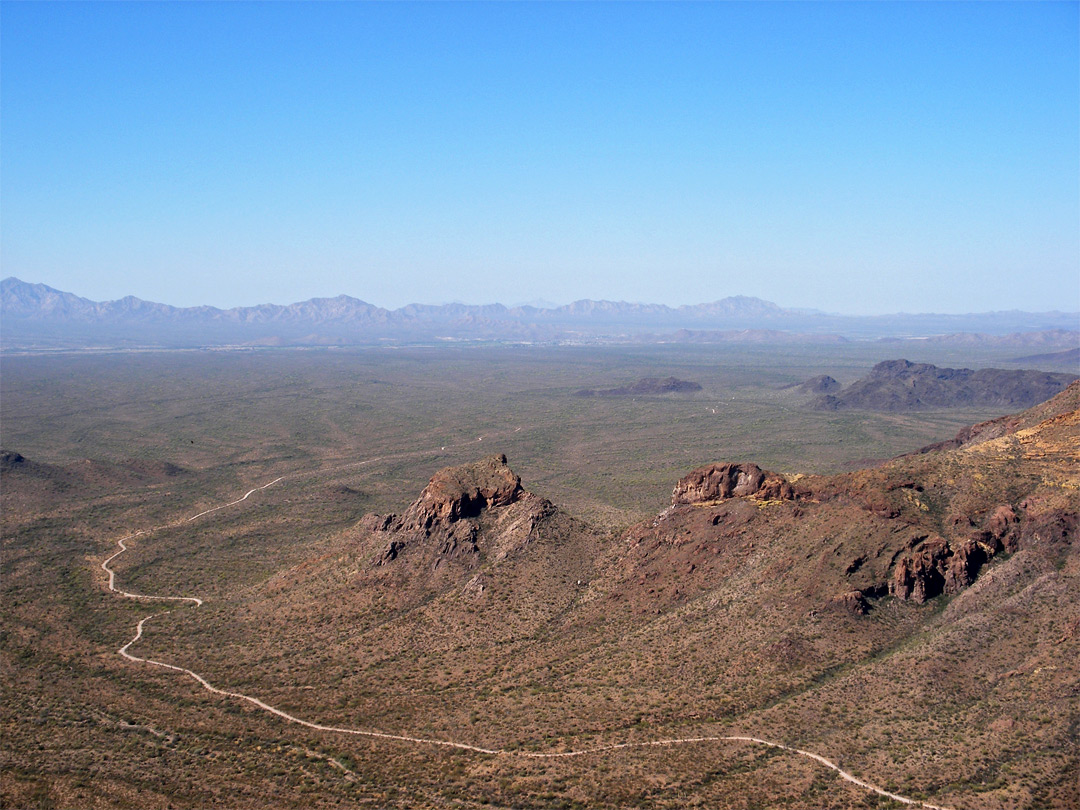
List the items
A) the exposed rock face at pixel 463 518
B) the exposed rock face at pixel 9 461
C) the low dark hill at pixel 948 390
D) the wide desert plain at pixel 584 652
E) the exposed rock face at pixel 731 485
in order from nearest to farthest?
the wide desert plain at pixel 584 652 → the exposed rock face at pixel 731 485 → the exposed rock face at pixel 463 518 → the exposed rock face at pixel 9 461 → the low dark hill at pixel 948 390

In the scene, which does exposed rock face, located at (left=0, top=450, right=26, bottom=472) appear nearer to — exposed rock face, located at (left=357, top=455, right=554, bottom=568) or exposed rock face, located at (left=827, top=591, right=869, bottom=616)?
exposed rock face, located at (left=357, top=455, right=554, bottom=568)

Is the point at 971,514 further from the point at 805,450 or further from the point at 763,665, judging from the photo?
the point at 805,450

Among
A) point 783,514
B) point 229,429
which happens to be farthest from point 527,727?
point 229,429

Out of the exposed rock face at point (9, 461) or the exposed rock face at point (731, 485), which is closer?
the exposed rock face at point (731, 485)

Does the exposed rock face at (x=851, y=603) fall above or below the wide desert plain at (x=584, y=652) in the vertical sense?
above

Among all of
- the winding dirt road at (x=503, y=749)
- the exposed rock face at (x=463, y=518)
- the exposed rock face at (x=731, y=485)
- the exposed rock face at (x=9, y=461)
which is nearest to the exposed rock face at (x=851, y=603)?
the winding dirt road at (x=503, y=749)

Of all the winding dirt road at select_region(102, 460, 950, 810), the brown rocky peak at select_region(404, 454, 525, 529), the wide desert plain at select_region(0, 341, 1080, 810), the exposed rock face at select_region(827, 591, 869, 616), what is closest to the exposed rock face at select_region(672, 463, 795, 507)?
the wide desert plain at select_region(0, 341, 1080, 810)

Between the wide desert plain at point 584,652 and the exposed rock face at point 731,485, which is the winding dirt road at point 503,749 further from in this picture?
the exposed rock face at point 731,485
